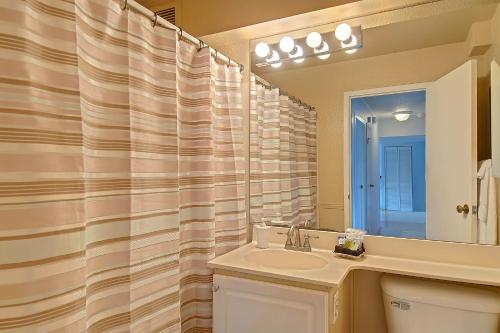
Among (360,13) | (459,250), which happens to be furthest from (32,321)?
(360,13)

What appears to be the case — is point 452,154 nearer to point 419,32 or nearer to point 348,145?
point 348,145

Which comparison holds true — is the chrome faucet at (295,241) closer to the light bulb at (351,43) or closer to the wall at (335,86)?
the wall at (335,86)

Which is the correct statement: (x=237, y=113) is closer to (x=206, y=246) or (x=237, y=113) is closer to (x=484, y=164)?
(x=206, y=246)

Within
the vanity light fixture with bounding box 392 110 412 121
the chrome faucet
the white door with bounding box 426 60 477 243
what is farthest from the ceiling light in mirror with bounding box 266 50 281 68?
the chrome faucet

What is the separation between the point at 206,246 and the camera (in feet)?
5.21

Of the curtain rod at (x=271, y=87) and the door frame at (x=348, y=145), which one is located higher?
the curtain rod at (x=271, y=87)

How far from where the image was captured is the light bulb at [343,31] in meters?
1.69

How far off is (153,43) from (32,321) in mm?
1121

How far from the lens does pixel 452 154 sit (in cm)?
154

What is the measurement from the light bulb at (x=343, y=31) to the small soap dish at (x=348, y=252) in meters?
1.17

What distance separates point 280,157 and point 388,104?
0.73 m

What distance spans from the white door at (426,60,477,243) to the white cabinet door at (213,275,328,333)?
754mm

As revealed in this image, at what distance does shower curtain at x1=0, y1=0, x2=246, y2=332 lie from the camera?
2.71 ft

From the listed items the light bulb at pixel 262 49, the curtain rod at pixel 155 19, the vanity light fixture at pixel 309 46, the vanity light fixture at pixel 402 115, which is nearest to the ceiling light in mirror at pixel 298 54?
the vanity light fixture at pixel 309 46
